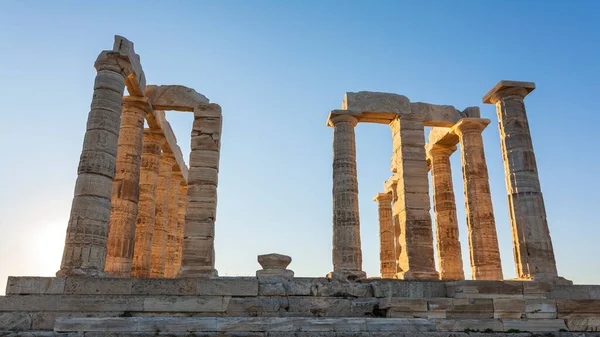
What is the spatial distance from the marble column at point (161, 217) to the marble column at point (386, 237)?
13.0 metres

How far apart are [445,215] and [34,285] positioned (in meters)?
17.8

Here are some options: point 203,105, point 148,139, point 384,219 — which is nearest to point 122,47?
point 203,105

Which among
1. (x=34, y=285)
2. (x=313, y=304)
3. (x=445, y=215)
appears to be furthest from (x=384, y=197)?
(x=34, y=285)

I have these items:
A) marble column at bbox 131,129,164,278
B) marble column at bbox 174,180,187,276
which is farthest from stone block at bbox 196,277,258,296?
marble column at bbox 174,180,187,276

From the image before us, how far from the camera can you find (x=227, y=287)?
1334 cm

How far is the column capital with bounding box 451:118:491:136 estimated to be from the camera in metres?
21.2

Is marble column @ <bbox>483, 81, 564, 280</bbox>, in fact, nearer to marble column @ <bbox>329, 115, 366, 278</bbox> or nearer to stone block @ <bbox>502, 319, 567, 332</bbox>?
stone block @ <bbox>502, 319, 567, 332</bbox>

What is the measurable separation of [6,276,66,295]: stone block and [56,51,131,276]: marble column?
92 cm

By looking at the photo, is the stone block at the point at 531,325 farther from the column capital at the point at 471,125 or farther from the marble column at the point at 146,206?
the marble column at the point at 146,206

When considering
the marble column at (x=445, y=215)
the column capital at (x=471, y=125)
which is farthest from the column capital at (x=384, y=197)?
the column capital at (x=471, y=125)

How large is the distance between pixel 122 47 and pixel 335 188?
10.0 meters

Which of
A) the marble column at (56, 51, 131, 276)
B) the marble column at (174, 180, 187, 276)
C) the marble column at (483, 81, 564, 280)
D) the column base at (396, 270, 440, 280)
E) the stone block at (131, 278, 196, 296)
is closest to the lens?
the stone block at (131, 278, 196, 296)

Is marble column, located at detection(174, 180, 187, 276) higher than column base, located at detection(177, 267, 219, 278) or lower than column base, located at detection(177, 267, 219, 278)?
higher

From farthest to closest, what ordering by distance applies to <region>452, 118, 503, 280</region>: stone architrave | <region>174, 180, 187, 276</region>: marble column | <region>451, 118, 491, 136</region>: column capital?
1. <region>174, 180, 187, 276</region>: marble column
2. <region>451, 118, 491, 136</region>: column capital
3. <region>452, 118, 503, 280</region>: stone architrave
